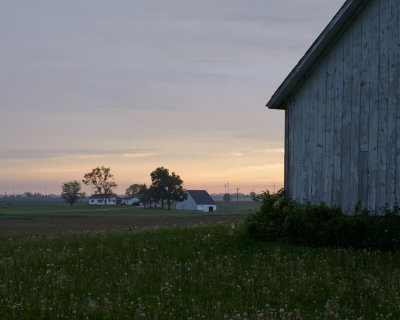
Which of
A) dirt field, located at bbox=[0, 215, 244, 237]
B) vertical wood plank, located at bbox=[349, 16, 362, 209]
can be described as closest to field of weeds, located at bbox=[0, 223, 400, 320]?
vertical wood plank, located at bbox=[349, 16, 362, 209]

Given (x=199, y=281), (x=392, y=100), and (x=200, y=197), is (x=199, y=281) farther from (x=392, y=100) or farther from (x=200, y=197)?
(x=200, y=197)

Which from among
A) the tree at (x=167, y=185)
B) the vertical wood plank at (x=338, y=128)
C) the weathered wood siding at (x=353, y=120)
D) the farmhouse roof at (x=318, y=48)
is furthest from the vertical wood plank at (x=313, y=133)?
the tree at (x=167, y=185)

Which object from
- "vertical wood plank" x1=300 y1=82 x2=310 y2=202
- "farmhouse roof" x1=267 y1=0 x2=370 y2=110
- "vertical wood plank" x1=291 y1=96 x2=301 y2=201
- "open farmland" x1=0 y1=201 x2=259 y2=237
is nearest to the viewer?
"farmhouse roof" x1=267 y1=0 x2=370 y2=110

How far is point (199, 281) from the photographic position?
11.5 meters

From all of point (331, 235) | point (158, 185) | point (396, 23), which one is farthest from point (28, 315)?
point (158, 185)

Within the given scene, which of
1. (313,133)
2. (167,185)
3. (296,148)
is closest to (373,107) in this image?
(313,133)

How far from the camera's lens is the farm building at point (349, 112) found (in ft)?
49.0

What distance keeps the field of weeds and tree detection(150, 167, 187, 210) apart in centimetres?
11992

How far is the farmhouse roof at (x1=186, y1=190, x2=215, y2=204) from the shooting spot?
141 meters

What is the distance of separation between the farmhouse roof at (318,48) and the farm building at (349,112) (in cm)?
4

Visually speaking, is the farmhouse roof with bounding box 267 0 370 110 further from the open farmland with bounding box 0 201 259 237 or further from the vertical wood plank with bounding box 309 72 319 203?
the open farmland with bounding box 0 201 259 237

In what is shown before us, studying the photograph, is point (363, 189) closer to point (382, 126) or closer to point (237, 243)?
point (382, 126)

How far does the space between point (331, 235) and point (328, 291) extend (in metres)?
4.66

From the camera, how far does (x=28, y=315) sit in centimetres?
942
